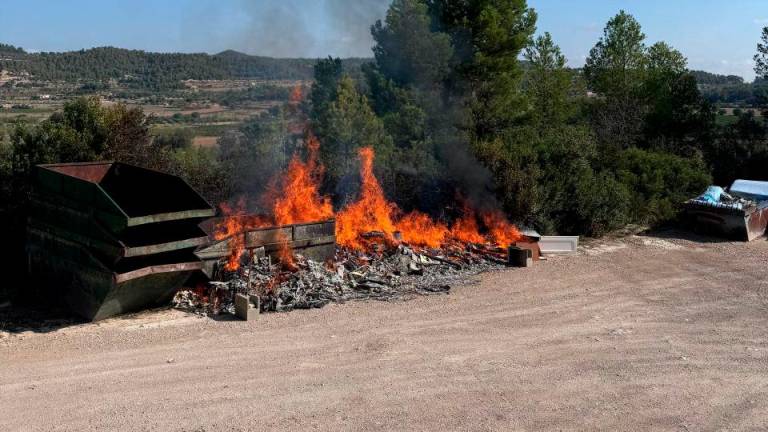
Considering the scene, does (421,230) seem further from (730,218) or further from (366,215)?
(730,218)

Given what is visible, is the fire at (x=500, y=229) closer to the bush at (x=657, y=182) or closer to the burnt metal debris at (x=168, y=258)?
the burnt metal debris at (x=168, y=258)

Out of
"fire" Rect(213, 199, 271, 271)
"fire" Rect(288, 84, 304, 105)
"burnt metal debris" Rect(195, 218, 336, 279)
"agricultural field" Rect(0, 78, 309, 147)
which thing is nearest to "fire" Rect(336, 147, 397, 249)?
"burnt metal debris" Rect(195, 218, 336, 279)

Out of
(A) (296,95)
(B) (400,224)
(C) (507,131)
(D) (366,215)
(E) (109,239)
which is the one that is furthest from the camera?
(A) (296,95)

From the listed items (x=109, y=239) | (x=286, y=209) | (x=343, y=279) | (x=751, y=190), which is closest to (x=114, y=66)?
(x=286, y=209)

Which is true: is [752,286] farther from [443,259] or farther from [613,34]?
A: [613,34]

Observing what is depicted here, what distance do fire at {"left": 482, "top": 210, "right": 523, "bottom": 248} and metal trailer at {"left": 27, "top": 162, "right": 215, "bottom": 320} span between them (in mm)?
8267

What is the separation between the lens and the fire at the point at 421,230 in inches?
645

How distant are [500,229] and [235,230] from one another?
23.7 ft

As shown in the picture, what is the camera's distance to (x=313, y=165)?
18.7m

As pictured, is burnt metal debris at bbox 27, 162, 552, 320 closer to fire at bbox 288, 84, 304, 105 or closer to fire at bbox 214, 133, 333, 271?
fire at bbox 214, 133, 333, 271

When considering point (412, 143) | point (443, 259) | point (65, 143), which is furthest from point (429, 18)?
point (65, 143)

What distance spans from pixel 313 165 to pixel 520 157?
5778 mm

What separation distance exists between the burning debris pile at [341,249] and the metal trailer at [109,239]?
3.19 ft

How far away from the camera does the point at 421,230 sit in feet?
55.2
